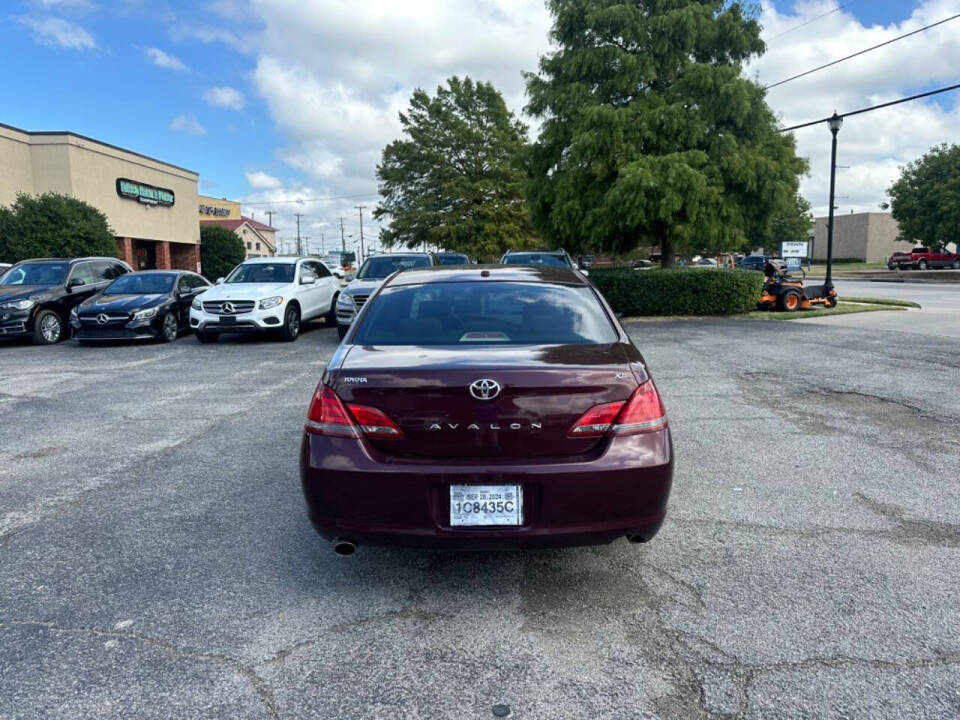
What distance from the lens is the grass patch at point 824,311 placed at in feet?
54.7

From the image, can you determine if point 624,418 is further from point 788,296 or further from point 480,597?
point 788,296

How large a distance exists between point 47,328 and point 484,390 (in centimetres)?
1360

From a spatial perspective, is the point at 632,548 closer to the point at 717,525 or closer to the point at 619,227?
the point at 717,525

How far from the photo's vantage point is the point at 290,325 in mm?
13492

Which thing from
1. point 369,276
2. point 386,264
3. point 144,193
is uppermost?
point 144,193

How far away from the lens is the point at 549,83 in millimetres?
18516

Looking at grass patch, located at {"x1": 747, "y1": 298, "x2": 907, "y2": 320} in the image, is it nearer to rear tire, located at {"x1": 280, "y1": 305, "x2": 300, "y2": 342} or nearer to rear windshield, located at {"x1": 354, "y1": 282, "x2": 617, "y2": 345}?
rear tire, located at {"x1": 280, "y1": 305, "x2": 300, "y2": 342}

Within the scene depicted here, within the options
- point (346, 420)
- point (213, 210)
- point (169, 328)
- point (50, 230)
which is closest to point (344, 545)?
point (346, 420)

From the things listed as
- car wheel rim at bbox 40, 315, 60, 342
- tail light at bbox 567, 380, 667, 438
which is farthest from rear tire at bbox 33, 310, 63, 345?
tail light at bbox 567, 380, 667, 438

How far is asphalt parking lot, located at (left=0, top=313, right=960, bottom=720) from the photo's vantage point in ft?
8.39

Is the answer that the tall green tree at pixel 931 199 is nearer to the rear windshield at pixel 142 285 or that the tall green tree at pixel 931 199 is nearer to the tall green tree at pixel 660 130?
the tall green tree at pixel 660 130

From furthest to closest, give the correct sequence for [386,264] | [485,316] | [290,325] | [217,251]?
1. [217,251]
2. [386,264]
3. [290,325]
4. [485,316]

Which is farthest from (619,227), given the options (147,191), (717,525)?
(147,191)

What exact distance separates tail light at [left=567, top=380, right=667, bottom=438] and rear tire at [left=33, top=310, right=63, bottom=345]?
1361cm
